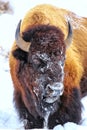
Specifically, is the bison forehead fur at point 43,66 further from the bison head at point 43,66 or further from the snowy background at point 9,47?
the snowy background at point 9,47

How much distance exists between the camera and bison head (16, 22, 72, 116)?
314 inches

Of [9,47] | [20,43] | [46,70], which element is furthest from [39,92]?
[9,47]

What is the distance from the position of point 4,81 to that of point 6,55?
1.14 meters

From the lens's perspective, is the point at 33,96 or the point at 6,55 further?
the point at 6,55

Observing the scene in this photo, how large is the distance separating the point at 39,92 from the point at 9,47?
5.57 metres

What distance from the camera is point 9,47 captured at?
44.9 feet

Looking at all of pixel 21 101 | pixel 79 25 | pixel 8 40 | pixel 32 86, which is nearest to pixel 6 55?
pixel 8 40

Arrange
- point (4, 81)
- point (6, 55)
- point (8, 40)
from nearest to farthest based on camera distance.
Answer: point (4, 81)
point (6, 55)
point (8, 40)

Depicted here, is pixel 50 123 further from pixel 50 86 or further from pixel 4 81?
pixel 4 81

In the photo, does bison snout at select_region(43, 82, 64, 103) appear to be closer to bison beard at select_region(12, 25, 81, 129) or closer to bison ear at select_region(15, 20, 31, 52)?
bison beard at select_region(12, 25, 81, 129)

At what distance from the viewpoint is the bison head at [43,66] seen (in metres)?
7.97

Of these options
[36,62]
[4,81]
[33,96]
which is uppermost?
[36,62]

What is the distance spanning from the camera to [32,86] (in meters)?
8.45

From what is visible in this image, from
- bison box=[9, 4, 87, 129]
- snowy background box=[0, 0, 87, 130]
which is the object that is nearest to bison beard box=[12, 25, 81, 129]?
bison box=[9, 4, 87, 129]
